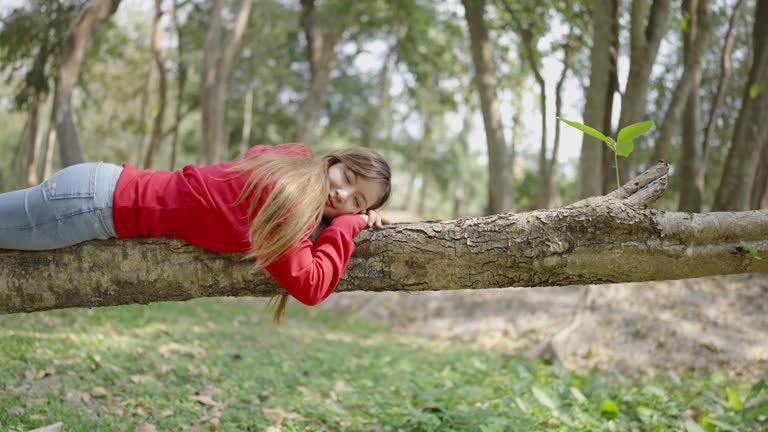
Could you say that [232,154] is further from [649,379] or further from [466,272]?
[466,272]

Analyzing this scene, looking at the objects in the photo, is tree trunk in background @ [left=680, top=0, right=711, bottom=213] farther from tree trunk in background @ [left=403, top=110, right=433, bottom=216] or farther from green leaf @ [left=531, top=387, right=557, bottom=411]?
tree trunk in background @ [left=403, top=110, right=433, bottom=216]

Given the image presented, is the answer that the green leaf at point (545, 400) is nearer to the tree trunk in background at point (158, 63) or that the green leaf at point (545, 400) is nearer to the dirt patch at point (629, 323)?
the dirt patch at point (629, 323)

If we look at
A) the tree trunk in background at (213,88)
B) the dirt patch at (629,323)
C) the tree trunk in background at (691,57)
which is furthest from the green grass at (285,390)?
the tree trunk in background at (213,88)

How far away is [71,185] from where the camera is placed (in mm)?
2678

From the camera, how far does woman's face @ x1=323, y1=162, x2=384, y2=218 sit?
9.25 ft

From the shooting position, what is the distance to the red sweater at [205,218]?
259cm

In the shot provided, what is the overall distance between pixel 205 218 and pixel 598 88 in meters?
5.74

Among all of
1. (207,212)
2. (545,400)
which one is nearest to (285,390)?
(545,400)

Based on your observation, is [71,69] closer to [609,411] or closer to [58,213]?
[58,213]

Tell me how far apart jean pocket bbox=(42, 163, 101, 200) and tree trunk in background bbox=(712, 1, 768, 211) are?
7.01 metres

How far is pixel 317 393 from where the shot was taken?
437 cm

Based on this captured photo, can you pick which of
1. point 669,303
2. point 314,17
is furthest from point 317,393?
point 314,17

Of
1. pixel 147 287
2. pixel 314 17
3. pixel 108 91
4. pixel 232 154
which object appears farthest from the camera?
pixel 232 154

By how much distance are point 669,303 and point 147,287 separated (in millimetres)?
6401
